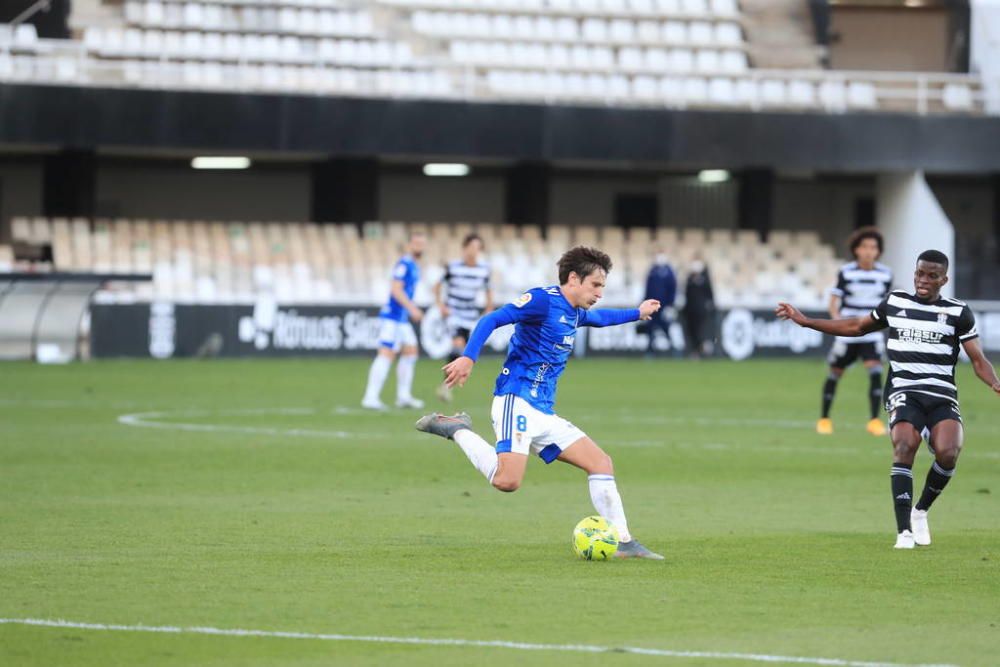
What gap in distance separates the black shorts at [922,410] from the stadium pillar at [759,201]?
31162 mm

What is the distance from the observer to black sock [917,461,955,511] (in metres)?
10.3

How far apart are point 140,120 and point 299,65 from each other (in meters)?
3.89

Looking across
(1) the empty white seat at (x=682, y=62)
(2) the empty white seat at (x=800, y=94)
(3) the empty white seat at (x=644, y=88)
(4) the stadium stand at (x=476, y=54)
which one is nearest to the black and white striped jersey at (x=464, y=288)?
(4) the stadium stand at (x=476, y=54)

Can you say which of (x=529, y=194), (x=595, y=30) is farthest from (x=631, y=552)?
(x=595, y=30)

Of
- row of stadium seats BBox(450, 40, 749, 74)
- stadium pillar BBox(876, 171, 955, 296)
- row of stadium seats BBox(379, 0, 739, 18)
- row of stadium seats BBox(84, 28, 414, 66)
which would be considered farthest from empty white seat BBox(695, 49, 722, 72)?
row of stadium seats BBox(84, 28, 414, 66)

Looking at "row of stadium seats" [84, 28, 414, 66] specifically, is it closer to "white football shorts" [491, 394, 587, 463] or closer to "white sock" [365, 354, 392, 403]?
"white sock" [365, 354, 392, 403]

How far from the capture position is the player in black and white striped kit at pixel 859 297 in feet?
60.3

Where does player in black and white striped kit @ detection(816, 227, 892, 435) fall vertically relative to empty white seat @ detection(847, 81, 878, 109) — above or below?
below

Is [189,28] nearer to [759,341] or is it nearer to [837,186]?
[759,341]

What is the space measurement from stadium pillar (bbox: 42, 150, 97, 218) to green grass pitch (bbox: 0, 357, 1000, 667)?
56.8 feet

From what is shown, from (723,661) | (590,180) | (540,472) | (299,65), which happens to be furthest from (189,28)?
(723,661)

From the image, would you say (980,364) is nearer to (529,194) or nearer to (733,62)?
(529,194)

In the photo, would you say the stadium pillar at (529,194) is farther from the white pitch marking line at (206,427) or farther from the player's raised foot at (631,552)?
the player's raised foot at (631,552)

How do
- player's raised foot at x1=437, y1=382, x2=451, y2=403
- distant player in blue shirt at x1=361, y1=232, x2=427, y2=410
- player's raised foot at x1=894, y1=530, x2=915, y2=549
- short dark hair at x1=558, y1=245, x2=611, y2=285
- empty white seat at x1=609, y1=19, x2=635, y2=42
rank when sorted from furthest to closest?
empty white seat at x1=609, y1=19, x2=635, y2=42 < player's raised foot at x1=437, y1=382, x2=451, y2=403 < distant player in blue shirt at x1=361, y1=232, x2=427, y2=410 < player's raised foot at x1=894, y1=530, x2=915, y2=549 < short dark hair at x1=558, y1=245, x2=611, y2=285
